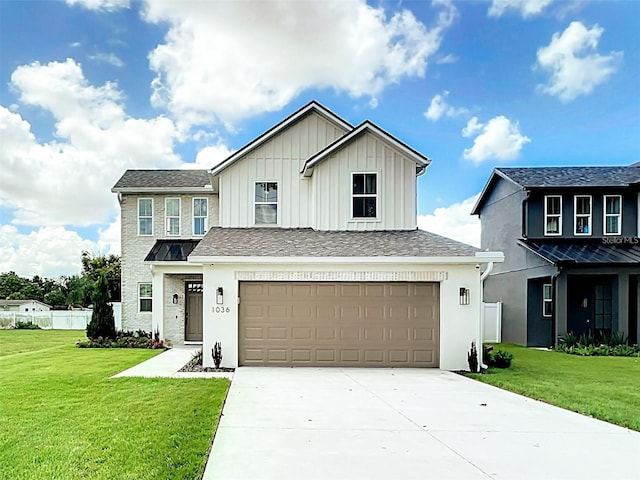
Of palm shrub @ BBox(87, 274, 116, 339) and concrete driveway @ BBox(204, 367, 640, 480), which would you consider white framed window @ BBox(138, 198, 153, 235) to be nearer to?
palm shrub @ BBox(87, 274, 116, 339)

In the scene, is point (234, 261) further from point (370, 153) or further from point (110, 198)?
point (110, 198)

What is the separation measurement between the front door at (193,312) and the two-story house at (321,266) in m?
0.04

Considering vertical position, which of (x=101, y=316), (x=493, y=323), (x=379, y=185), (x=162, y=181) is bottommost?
(x=493, y=323)

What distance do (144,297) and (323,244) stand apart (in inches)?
355

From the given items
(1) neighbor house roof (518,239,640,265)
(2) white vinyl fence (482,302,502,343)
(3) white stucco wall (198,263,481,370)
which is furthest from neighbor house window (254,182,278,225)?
(2) white vinyl fence (482,302,502,343)

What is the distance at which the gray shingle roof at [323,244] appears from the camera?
474 inches

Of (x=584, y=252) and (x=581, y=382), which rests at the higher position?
(x=584, y=252)

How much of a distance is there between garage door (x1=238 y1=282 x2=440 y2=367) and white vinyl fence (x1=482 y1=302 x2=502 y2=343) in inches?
375

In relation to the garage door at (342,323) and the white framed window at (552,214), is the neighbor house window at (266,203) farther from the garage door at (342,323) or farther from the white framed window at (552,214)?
the white framed window at (552,214)

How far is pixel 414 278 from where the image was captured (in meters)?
12.1

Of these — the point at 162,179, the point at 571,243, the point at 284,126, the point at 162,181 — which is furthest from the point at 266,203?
the point at 571,243

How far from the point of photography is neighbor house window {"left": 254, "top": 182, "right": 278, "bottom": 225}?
48.8 feet

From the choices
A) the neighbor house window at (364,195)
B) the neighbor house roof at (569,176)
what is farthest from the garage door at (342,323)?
the neighbor house roof at (569,176)

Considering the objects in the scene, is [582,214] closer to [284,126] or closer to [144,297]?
[284,126]
